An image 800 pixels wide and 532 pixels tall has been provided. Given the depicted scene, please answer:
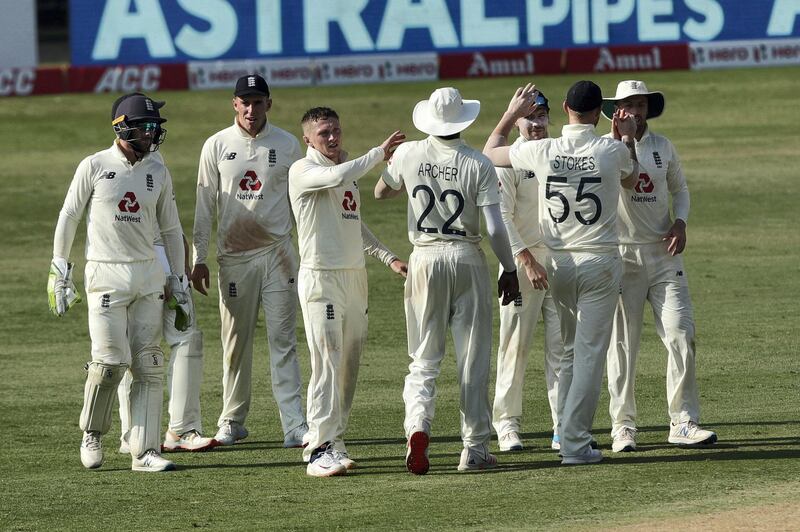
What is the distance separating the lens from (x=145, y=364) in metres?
9.34

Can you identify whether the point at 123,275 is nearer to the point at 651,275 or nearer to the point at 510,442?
the point at 510,442

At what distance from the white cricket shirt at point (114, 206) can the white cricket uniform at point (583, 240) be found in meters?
2.47

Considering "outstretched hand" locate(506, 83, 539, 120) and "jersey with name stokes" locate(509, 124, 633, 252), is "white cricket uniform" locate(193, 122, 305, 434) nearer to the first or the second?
"outstretched hand" locate(506, 83, 539, 120)

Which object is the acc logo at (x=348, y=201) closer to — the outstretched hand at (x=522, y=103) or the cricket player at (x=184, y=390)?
the outstretched hand at (x=522, y=103)

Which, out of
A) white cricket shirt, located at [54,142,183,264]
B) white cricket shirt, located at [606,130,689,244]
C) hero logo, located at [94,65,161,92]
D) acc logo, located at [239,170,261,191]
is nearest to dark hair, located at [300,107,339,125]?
white cricket shirt, located at [54,142,183,264]

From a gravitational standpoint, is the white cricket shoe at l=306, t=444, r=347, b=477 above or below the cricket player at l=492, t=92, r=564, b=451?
below

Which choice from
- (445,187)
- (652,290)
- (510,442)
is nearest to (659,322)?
(652,290)

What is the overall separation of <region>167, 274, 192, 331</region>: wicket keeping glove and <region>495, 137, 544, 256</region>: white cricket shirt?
7.47ft

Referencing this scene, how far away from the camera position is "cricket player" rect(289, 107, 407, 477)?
9.15 meters

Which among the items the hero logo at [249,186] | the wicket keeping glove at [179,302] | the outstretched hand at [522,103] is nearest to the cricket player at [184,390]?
the wicket keeping glove at [179,302]

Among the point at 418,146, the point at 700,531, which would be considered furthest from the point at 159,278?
the point at 700,531

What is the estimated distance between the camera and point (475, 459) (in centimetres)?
907

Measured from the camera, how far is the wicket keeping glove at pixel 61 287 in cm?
923

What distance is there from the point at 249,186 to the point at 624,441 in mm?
3279
